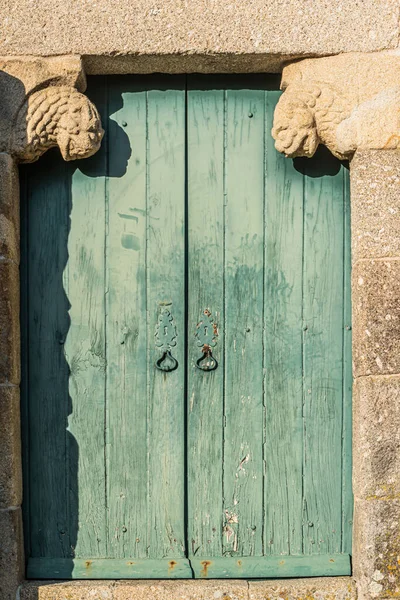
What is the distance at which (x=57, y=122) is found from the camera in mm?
2750

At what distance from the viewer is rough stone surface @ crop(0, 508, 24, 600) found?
8.93ft

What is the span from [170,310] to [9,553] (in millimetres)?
1018

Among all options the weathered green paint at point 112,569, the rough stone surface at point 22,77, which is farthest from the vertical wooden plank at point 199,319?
the rough stone surface at point 22,77

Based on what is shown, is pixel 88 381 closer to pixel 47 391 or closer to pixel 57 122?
pixel 47 391

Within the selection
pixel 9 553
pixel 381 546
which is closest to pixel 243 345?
pixel 381 546

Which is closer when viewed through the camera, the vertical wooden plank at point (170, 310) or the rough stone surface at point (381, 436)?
the rough stone surface at point (381, 436)

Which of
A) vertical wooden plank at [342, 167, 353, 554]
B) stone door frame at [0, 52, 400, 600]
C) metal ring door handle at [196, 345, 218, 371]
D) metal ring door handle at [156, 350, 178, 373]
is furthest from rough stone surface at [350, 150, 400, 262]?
metal ring door handle at [156, 350, 178, 373]

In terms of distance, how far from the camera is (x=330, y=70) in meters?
2.76

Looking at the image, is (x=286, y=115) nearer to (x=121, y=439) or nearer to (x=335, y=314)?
(x=335, y=314)

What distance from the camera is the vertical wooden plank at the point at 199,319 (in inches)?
114

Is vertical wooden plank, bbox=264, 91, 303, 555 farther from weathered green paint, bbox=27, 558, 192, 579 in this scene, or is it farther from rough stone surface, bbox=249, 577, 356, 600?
weathered green paint, bbox=27, 558, 192, 579

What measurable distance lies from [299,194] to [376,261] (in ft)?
1.31

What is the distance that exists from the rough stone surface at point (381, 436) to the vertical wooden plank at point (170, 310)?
2.16 feet

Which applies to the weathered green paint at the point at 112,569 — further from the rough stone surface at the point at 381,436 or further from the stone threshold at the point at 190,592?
the rough stone surface at the point at 381,436
